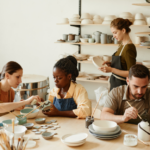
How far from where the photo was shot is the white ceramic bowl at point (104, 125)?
143cm

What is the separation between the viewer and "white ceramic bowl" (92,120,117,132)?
1430 mm

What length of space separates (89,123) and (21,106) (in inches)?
26.6

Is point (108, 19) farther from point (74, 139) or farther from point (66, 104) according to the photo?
point (74, 139)

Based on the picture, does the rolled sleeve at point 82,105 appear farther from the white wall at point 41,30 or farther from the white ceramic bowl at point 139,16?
the white wall at point 41,30

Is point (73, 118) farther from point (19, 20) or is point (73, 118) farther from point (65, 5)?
point (19, 20)

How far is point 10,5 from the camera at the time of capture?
462 centimetres

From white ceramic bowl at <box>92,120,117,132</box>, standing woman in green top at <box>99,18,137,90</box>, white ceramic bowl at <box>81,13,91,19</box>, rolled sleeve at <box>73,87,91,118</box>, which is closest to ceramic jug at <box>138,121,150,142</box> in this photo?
white ceramic bowl at <box>92,120,117,132</box>

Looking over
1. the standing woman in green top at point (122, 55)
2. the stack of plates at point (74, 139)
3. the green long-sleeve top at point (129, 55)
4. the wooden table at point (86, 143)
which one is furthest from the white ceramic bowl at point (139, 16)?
the stack of plates at point (74, 139)

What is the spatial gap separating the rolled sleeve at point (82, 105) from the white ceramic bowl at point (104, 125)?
278 mm

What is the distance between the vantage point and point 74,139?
1390mm

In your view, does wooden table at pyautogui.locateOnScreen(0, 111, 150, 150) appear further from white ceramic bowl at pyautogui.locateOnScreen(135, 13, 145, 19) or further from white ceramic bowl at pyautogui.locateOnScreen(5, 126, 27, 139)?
white ceramic bowl at pyautogui.locateOnScreen(135, 13, 145, 19)

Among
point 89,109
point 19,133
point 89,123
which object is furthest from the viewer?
point 89,109

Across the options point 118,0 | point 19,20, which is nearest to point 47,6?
point 19,20

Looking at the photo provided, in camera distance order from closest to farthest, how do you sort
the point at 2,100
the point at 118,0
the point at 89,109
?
1. the point at 89,109
2. the point at 2,100
3. the point at 118,0
